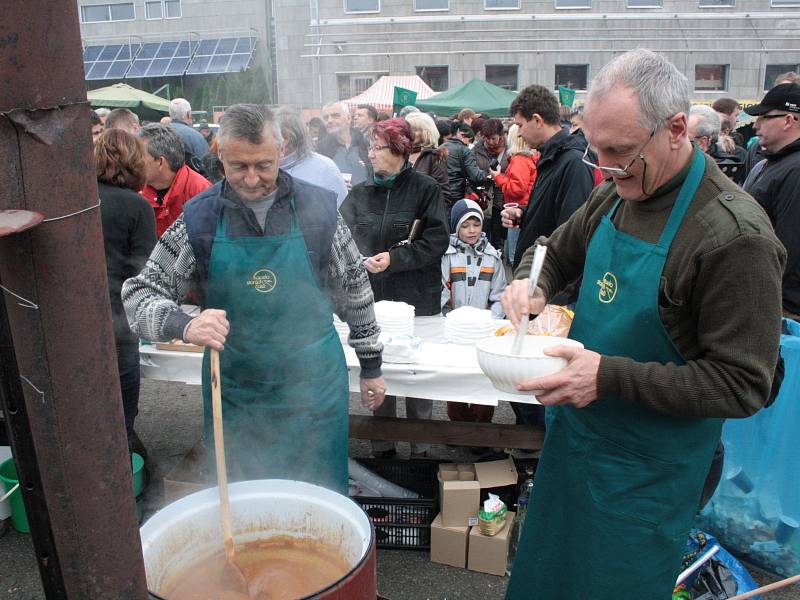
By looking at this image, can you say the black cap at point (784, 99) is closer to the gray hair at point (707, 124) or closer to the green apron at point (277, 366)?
the gray hair at point (707, 124)

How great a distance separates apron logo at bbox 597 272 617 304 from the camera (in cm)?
176

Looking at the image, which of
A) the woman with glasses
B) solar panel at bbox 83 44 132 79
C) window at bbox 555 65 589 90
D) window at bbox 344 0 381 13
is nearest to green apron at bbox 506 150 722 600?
the woman with glasses

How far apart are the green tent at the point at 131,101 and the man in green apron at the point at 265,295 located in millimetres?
14137

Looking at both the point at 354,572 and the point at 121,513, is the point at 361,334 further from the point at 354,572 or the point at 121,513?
the point at 121,513

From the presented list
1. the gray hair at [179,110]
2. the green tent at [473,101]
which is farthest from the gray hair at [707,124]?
the green tent at [473,101]

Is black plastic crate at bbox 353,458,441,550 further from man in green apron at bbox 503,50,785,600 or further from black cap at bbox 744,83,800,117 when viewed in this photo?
black cap at bbox 744,83,800,117

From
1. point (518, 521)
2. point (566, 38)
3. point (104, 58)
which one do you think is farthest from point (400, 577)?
point (566, 38)

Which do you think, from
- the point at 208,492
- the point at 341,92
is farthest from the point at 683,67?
A: the point at 208,492

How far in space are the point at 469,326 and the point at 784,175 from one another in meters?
2.15

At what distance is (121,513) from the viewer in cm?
97

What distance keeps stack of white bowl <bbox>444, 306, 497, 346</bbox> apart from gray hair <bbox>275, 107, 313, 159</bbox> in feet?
6.42

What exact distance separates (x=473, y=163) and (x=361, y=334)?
17.5ft

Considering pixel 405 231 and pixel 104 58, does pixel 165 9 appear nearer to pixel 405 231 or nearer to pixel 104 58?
pixel 405 231

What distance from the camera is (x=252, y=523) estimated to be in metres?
1.83
